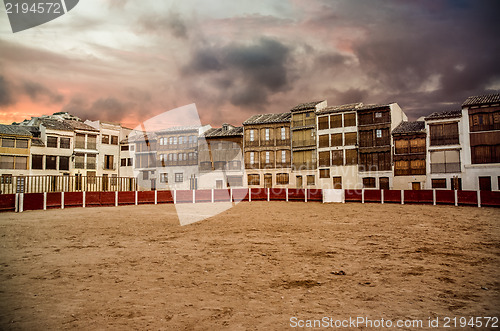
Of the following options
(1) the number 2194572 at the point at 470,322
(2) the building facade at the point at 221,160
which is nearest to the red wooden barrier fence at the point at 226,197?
(2) the building facade at the point at 221,160

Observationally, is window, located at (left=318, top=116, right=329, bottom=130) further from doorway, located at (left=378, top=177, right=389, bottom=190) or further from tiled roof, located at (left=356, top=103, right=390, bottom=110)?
doorway, located at (left=378, top=177, right=389, bottom=190)

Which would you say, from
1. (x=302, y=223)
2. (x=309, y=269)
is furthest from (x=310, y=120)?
(x=309, y=269)

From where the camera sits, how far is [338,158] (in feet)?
123

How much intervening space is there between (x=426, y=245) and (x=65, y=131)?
43836mm

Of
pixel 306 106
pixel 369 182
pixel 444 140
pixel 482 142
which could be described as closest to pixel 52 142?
pixel 306 106

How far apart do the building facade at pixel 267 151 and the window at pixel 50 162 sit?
2516 centimetres

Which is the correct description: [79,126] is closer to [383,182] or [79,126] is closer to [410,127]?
[383,182]

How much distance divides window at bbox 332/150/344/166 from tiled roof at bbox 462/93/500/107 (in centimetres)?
1355

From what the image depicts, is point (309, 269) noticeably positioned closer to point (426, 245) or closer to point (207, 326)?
point (207, 326)

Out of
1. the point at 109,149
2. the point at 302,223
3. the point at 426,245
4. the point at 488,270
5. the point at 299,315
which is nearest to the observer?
the point at 299,315

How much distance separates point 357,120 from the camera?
36656 mm

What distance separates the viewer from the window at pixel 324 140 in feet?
126

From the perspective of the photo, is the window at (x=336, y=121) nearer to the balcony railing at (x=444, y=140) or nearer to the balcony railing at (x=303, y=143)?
the balcony railing at (x=303, y=143)

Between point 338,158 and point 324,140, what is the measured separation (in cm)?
307
